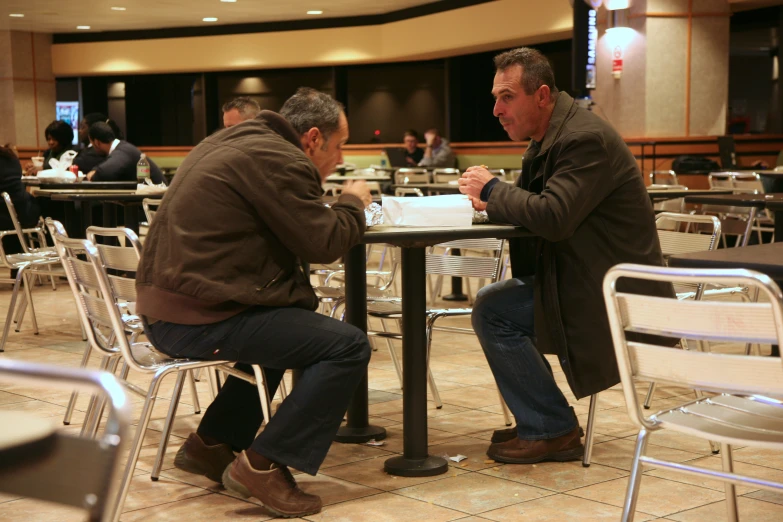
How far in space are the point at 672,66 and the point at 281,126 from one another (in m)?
9.19

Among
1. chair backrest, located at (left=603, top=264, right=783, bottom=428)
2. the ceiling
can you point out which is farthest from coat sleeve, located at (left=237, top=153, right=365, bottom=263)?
the ceiling

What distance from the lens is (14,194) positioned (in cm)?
672

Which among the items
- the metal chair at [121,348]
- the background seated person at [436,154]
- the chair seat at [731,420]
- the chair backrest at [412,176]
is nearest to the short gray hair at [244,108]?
the metal chair at [121,348]

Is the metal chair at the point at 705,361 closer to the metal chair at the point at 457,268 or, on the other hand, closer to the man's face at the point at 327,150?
the man's face at the point at 327,150

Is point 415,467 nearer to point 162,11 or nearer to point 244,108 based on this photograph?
point 244,108

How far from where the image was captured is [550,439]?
310 cm

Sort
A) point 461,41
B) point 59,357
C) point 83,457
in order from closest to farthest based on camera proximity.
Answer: point 83,457
point 59,357
point 461,41

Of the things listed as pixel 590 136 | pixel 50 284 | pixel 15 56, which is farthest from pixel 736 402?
pixel 15 56

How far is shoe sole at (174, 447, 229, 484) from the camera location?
290 centimetres

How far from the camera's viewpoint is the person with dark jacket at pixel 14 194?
21.8ft

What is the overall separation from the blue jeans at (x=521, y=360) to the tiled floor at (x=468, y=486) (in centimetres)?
13

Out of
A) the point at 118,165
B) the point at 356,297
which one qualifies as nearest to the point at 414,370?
the point at 356,297

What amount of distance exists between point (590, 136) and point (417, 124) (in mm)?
14578

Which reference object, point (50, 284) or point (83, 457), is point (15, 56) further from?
point (83, 457)
